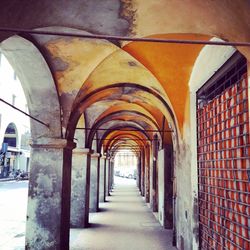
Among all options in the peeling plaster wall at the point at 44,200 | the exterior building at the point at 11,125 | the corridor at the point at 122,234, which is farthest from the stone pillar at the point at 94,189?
the exterior building at the point at 11,125

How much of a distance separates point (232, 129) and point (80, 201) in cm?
823

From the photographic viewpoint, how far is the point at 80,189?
1169 centimetres

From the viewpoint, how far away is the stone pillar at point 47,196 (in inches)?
281

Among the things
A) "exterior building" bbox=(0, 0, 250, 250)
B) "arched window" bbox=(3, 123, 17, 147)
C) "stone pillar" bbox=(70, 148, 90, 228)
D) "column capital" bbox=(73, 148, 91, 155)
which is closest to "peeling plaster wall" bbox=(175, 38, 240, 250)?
"exterior building" bbox=(0, 0, 250, 250)

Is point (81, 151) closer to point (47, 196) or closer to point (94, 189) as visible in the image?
point (94, 189)

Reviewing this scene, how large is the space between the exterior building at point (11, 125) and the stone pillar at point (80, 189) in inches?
626

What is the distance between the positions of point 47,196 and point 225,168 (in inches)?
168

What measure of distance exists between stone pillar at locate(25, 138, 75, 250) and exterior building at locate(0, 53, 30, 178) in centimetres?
2012

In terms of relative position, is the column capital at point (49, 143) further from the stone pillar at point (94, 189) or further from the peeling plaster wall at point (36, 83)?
the stone pillar at point (94, 189)

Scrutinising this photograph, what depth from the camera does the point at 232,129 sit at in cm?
448

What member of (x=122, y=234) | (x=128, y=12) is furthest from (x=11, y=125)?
(x=128, y=12)

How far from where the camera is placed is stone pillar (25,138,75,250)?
7129 millimetres

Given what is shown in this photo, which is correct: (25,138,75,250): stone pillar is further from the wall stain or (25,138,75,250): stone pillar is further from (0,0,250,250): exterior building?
the wall stain

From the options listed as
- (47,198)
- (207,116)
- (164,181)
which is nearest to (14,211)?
(164,181)
